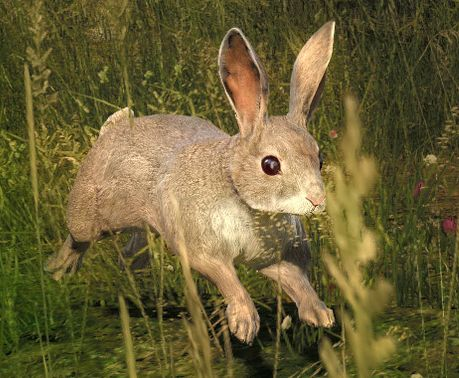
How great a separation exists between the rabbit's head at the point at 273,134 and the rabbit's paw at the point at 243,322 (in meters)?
0.31

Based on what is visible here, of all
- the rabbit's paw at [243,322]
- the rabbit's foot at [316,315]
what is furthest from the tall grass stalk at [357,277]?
the rabbit's foot at [316,315]

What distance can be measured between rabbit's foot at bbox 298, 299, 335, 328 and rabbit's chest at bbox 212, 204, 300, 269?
196 millimetres

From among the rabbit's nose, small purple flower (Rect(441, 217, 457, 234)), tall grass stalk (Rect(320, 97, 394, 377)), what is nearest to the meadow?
small purple flower (Rect(441, 217, 457, 234))

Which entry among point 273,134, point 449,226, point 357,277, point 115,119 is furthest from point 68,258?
point 357,277

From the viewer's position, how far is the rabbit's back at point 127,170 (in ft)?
12.3

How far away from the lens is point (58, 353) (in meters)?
3.48

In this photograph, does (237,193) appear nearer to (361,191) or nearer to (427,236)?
(427,236)

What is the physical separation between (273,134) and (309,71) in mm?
299

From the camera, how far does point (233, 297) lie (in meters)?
3.13

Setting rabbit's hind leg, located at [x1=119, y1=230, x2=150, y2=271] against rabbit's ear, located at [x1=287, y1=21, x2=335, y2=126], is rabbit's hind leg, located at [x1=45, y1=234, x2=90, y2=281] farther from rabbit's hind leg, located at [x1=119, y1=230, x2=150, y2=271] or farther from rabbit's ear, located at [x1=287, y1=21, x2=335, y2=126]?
rabbit's ear, located at [x1=287, y1=21, x2=335, y2=126]

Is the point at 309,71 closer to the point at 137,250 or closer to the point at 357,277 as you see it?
the point at 137,250

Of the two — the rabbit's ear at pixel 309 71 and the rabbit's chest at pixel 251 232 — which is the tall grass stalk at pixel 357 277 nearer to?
the rabbit's chest at pixel 251 232

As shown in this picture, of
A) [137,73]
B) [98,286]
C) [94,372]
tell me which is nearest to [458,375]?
[94,372]

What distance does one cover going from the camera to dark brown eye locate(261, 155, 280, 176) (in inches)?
122
